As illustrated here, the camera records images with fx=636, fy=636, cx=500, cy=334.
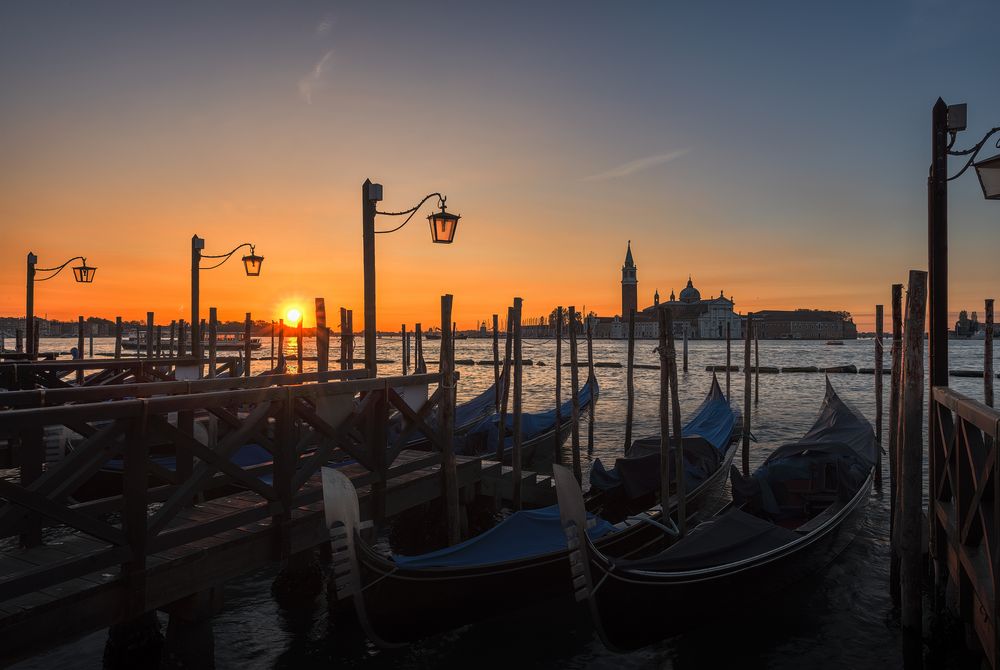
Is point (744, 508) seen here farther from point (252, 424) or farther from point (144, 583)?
point (144, 583)

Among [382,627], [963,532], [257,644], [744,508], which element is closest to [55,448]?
[257,644]

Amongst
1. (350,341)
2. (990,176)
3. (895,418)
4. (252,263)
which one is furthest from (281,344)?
(990,176)

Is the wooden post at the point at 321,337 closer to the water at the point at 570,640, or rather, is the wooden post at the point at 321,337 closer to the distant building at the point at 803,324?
the water at the point at 570,640

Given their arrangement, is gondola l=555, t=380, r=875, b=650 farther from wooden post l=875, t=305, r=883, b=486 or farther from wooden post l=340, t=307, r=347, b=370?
wooden post l=340, t=307, r=347, b=370

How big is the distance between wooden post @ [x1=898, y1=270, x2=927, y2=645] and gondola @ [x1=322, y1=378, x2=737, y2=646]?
87.5 inches

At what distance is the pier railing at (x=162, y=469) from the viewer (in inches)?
118

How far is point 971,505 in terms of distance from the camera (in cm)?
348

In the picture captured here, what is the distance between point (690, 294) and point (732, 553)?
13856 centimetres

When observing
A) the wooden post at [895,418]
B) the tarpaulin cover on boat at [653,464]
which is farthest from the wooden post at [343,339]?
the wooden post at [895,418]

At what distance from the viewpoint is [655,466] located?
7.61 meters

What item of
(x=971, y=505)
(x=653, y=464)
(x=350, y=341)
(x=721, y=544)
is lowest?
(x=721, y=544)

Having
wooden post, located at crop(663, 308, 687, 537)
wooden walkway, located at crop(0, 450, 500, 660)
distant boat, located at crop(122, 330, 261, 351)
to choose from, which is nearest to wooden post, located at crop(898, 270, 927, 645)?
wooden post, located at crop(663, 308, 687, 537)

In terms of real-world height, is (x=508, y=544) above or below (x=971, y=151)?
below

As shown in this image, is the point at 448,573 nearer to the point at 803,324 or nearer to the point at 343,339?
the point at 343,339
